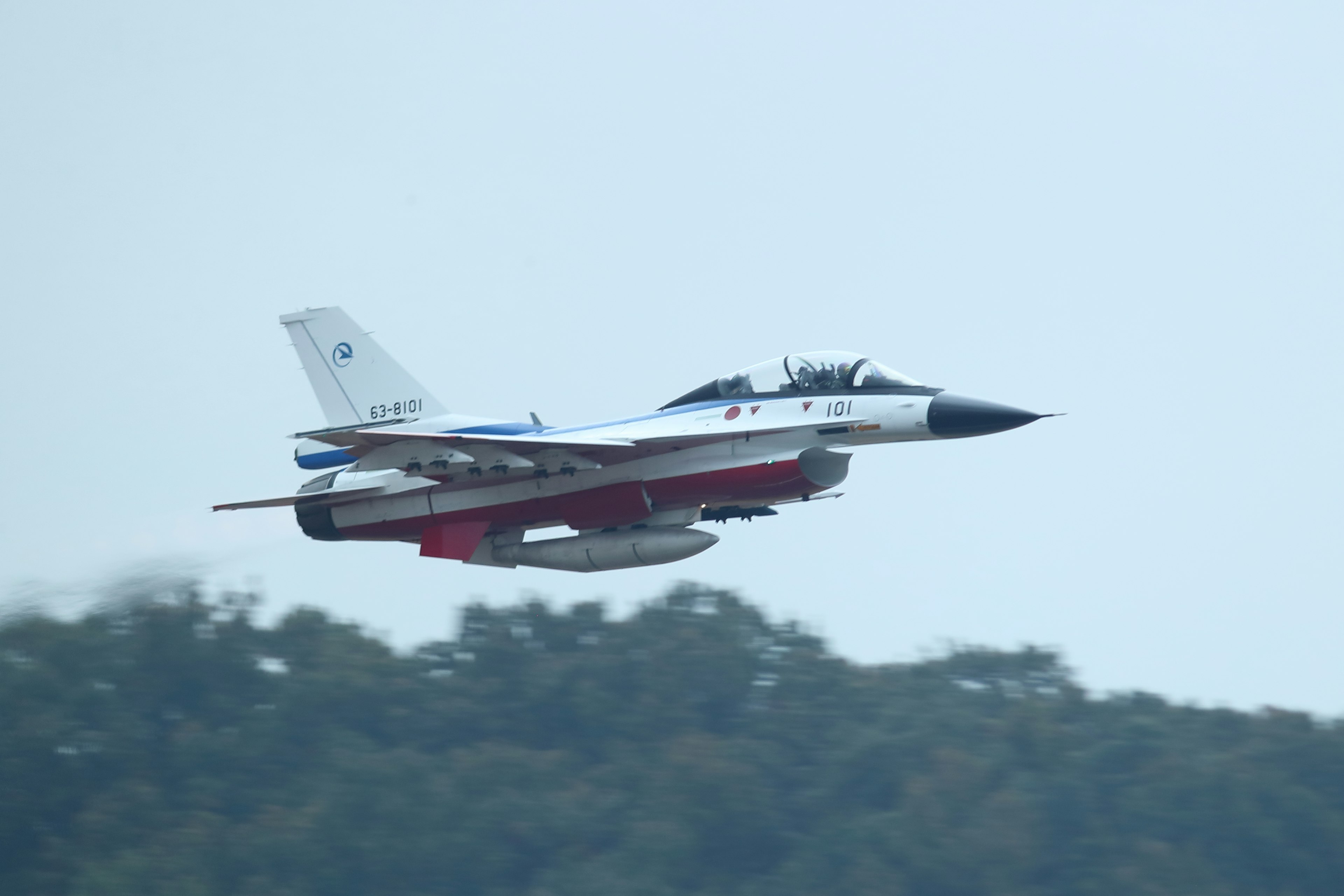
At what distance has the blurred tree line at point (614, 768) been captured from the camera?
154 feet

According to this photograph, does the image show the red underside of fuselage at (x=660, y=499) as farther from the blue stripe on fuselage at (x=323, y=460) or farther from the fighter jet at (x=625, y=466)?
the blue stripe on fuselage at (x=323, y=460)

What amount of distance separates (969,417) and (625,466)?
507 centimetres

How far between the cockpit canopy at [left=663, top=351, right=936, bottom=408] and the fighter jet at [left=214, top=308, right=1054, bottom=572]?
0.02 meters

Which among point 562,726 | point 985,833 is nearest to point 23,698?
point 562,726

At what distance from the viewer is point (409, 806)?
47.8 m

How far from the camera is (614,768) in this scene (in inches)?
2125

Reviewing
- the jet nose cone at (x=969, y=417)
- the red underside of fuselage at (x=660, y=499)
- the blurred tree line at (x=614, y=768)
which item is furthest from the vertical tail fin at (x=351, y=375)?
the blurred tree line at (x=614, y=768)

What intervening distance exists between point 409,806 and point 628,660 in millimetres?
12866

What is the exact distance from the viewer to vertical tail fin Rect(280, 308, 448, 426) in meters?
24.1

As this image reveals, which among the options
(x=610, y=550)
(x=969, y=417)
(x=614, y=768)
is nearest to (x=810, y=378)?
(x=969, y=417)

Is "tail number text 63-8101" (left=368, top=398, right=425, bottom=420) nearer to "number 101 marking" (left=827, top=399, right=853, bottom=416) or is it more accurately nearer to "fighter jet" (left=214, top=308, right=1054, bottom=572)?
"fighter jet" (left=214, top=308, right=1054, bottom=572)

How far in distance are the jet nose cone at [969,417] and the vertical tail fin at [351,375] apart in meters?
8.22

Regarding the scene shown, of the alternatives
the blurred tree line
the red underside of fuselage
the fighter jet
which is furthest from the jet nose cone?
the blurred tree line

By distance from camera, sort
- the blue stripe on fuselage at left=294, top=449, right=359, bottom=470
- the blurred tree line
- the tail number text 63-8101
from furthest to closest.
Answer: the blurred tree line → the tail number text 63-8101 → the blue stripe on fuselage at left=294, top=449, right=359, bottom=470
